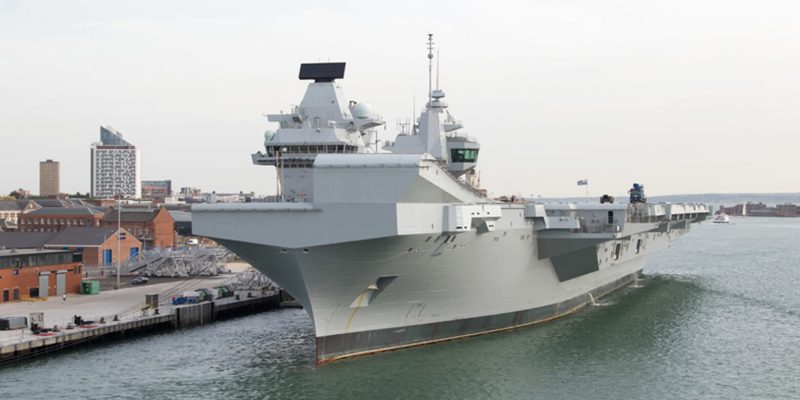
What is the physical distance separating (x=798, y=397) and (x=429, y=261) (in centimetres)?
1004

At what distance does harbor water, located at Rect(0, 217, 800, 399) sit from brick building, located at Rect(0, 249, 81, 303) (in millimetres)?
8744

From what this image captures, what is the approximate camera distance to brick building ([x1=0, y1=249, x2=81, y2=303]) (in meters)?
33.9

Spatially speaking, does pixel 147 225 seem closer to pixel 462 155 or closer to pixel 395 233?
pixel 462 155

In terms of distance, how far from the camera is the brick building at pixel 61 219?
6544cm

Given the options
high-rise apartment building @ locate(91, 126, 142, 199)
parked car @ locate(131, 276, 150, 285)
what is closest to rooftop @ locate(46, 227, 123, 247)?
parked car @ locate(131, 276, 150, 285)

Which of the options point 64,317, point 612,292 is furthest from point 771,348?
point 64,317

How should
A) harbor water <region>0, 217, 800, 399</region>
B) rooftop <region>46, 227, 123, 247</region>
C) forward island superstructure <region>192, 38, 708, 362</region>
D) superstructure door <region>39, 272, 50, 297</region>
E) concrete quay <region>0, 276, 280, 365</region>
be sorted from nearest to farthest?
harbor water <region>0, 217, 800, 399</region>, forward island superstructure <region>192, 38, 708, 362</region>, concrete quay <region>0, 276, 280, 365</region>, superstructure door <region>39, 272, 50, 297</region>, rooftop <region>46, 227, 123, 247</region>

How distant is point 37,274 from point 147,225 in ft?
88.6

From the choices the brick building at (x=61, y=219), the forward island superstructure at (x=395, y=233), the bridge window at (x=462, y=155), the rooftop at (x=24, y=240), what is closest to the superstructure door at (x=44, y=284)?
the rooftop at (x=24, y=240)

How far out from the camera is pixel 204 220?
22672 mm

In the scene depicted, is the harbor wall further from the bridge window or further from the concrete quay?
the bridge window

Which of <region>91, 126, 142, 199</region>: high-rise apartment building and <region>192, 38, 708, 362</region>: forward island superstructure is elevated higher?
<region>91, 126, 142, 199</region>: high-rise apartment building

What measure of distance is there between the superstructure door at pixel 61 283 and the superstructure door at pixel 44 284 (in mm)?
669

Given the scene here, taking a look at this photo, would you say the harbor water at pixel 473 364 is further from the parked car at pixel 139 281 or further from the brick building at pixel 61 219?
the brick building at pixel 61 219
